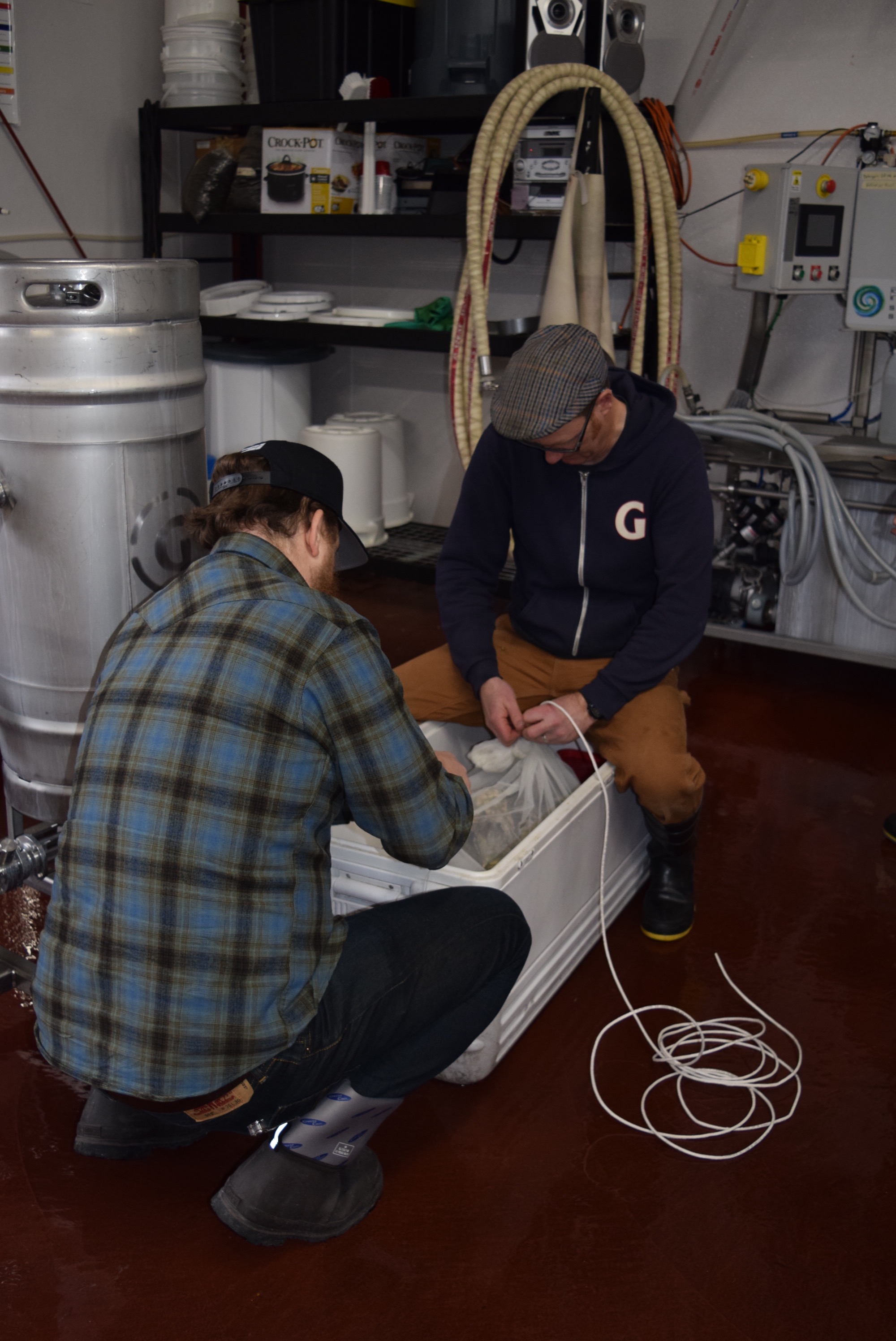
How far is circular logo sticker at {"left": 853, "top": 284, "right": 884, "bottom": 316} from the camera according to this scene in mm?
3406

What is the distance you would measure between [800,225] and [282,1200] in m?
3.05

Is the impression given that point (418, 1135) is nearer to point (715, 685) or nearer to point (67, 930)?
point (67, 930)

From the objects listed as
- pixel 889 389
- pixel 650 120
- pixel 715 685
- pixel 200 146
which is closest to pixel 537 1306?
pixel 715 685

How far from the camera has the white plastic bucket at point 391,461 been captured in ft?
15.2

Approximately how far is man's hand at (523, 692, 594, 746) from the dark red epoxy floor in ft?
1.40

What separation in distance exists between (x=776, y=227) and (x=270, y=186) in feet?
6.23

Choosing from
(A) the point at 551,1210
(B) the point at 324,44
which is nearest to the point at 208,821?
(A) the point at 551,1210

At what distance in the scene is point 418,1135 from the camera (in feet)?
5.69

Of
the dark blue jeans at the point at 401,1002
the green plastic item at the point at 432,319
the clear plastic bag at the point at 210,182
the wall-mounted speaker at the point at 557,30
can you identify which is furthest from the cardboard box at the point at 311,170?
the dark blue jeans at the point at 401,1002

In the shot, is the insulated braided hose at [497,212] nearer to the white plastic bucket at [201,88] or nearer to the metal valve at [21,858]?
the white plastic bucket at [201,88]

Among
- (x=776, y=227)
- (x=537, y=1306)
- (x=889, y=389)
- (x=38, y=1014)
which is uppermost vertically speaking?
(x=776, y=227)

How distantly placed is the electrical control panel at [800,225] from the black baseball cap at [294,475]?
8.14 feet

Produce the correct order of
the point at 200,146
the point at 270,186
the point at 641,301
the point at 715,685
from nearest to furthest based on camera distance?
the point at 715,685 → the point at 641,301 → the point at 270,186 → the point at 200,146

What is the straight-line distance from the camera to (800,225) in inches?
135
